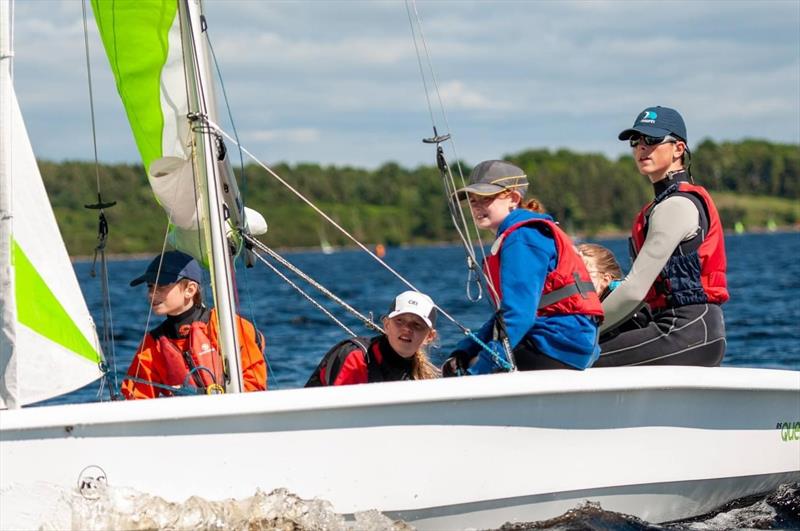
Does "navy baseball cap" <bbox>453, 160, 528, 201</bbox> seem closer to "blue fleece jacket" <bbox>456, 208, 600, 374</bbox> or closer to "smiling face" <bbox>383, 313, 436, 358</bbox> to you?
"blue fleece jacket" <bbox>456, 208, 600, 374</bbox>

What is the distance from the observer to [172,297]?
500cm

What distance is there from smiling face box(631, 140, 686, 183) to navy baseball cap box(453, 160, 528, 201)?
756mm

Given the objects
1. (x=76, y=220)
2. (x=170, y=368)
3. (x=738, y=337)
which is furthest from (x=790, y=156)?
(x=170, y=368)

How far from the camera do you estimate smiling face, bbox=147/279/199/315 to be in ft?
16.4

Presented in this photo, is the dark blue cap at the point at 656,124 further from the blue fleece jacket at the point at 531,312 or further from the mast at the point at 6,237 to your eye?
the mast at the point at 6,237

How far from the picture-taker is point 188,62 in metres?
4.61

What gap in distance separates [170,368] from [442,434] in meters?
1.37

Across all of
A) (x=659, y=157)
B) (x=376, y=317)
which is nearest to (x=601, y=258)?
(x=659, y=157)

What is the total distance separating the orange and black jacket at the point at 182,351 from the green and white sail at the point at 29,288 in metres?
0.61

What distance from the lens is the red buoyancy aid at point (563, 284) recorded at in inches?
172

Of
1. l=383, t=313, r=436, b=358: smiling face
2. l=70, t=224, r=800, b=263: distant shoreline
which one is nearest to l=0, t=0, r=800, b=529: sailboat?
l=383, t=313, r=436, b=358: smiling face

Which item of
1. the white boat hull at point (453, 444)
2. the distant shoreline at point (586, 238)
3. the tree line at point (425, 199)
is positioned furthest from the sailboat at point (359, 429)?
the distant shoreline at point (586, 238)

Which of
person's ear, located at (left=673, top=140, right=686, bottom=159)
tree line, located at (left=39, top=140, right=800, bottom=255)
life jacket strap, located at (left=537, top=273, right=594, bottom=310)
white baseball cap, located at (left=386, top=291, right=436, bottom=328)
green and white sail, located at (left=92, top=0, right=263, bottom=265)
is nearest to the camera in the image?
life jacket strap, located at (left=537, top=273, right=594, bottom=310)

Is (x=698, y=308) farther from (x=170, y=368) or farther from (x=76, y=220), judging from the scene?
(x=76, y=220)
